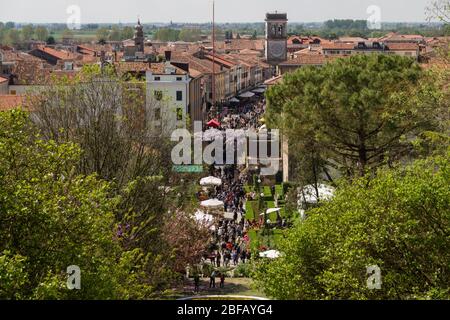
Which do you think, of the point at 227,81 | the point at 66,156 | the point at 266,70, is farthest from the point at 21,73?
the point at 266,70

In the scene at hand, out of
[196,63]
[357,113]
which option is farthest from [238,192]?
[196,63]

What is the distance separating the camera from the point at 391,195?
49.4 feet

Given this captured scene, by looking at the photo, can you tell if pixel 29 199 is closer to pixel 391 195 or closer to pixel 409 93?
pixel 391 195

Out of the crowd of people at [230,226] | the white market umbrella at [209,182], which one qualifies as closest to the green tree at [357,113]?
the crowd of people at [230,226]

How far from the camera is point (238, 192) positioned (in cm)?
4169

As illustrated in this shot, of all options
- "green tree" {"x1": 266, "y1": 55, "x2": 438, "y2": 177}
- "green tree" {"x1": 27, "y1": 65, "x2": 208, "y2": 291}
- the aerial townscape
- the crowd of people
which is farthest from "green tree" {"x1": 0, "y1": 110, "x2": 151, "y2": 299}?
"green tree" {"x1": 266, "y1": 55, "x2": 438, "y2": 177}

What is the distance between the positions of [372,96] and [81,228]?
16618 millimetres

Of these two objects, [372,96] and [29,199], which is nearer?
[29,199]

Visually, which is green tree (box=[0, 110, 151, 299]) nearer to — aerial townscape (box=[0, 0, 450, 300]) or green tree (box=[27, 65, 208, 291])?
aerial townscape (box=[0, 0, 450, 300])

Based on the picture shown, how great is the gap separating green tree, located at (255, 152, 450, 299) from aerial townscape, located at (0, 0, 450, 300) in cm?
3

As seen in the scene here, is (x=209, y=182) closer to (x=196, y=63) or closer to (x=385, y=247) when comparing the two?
(x=385, y=247)

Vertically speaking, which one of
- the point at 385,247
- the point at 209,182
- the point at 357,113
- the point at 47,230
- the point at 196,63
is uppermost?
the point at 47,230

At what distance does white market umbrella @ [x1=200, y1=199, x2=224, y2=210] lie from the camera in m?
35.4

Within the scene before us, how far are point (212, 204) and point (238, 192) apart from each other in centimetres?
613
